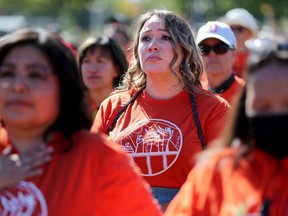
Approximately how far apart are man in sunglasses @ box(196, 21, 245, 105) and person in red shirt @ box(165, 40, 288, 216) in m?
4.52

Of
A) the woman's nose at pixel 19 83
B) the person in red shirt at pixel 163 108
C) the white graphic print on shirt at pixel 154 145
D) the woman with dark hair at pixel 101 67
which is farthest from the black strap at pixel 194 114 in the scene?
the woman's nose at pixel 19 83

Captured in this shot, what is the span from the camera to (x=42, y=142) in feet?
13.1

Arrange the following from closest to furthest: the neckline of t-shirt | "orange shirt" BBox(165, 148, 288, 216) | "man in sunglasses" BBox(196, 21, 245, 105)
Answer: "orange shirt" BBox(165, 148, 288, 216) → the neckline of t-shirt → "man in sunglasses" BBox(196, 21, 245, 105)

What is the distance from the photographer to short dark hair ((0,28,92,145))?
398 centimetres

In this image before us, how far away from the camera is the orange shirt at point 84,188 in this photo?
3.80m

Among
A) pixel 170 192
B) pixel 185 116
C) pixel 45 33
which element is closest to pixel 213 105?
pixel 185 116

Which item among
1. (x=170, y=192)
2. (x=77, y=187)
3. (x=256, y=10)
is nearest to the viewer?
(x=77, y=187)

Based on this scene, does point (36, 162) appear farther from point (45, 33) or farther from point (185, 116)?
point (185, 116)

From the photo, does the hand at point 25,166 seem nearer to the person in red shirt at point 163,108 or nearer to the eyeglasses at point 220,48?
the person in red shirt at point 163,108

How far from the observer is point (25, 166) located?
3.85m

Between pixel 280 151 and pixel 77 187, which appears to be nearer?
pixel 280 151

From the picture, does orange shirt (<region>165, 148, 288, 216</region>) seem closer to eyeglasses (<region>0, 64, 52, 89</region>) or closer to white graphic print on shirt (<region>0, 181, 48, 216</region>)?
white graphic print on shirt (<region>0, 181, 48, 216</region>)

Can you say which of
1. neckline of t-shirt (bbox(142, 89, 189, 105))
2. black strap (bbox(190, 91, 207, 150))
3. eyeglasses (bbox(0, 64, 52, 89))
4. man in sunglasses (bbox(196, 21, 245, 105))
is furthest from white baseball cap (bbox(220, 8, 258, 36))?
eyeglasses (bbox(0, 64, 52, 89))

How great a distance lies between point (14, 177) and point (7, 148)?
192mm
